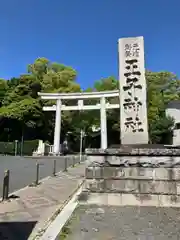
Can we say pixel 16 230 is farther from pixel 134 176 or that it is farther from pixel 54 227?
pixel 134 176

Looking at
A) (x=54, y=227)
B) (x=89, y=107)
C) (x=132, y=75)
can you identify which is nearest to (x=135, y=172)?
(x=54, y=227)

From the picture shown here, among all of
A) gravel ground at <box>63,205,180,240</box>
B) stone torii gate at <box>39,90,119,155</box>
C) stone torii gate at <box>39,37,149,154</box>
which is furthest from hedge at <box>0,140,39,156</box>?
gravel ground at <box>63,205,180,240</box>

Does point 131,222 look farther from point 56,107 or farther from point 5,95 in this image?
point 5,95

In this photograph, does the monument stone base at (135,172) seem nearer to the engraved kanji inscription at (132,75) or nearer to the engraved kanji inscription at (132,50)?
Answer: the engraved kanji inscription at (132,75)

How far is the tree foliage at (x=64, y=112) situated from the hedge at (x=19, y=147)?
2290 millimetres

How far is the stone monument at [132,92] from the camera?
764 cm

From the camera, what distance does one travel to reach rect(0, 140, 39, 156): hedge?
121ft

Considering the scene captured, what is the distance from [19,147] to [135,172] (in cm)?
3310

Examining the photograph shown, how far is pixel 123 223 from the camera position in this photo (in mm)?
4664

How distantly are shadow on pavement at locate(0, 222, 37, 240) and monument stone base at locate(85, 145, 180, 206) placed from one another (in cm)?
177

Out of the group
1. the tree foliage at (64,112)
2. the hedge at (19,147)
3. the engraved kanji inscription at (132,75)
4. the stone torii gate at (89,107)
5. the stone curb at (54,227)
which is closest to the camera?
the stone curb at (54,227)

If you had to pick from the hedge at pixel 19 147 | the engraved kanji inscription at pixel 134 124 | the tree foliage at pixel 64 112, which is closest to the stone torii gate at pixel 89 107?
the tree foliage at pixel 64 112

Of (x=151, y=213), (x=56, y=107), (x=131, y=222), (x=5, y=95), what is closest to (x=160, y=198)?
(x=151, y=213)

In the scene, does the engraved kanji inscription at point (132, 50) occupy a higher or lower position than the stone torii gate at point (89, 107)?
lower
